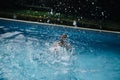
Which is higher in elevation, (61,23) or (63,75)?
(61,23)

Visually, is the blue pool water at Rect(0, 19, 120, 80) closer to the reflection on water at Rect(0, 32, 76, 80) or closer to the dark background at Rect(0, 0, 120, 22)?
the reflection on water at Rect(0, 32, 76, 80)

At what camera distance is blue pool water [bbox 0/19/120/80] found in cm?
1288

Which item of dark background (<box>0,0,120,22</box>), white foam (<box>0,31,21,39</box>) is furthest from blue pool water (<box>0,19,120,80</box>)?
dark background (<box>0,0,120,22</box>)

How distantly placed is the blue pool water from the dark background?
5.02m

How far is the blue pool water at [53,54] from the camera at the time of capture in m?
12.9

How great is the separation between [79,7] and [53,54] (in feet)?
39.0

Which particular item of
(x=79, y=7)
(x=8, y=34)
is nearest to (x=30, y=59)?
(x=8, y=34)

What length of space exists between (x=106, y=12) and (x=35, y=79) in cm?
1588

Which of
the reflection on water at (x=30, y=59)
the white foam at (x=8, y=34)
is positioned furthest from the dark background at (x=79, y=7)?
the reflection on water at (x=30, y=59)

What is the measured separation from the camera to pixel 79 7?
84.8ft

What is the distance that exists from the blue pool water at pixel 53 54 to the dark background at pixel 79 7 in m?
5.02

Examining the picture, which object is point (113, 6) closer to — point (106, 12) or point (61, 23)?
point (106, 12)

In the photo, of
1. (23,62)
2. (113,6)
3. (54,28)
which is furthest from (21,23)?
(113,6)

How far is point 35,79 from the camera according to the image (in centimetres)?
1201
